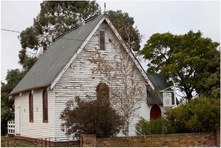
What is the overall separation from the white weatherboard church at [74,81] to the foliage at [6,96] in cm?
1575

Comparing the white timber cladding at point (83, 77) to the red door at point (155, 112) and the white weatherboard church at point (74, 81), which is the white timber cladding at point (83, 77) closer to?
the white weatherboard church at point (74, 81)

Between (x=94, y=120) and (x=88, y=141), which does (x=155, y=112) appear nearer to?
(x=94, y=120)

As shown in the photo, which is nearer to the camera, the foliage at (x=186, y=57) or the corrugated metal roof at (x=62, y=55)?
the corrugated metal roof at (x=62, y=55)

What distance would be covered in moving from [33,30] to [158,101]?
2546 cm

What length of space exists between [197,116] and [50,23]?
32.3 m

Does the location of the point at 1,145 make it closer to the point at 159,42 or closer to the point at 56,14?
the point at 159,42

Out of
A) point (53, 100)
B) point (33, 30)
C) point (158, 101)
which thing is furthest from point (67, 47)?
point (33, 30)

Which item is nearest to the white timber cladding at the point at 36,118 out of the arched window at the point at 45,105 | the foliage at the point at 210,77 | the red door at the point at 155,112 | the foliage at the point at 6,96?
the arched window at the point at 45,105

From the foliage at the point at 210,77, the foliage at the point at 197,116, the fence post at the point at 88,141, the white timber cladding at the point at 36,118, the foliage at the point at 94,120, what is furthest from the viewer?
the foliage at the point at 210,77

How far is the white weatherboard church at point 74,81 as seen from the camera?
22203 mm

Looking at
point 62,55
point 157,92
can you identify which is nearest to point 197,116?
point 157,92

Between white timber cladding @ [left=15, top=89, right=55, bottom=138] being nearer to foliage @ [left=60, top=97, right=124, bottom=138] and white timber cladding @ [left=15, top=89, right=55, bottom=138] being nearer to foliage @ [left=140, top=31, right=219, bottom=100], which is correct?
foliage @ [left=60, top=97, right=124, bottom=138]

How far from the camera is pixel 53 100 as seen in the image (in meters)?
22.1

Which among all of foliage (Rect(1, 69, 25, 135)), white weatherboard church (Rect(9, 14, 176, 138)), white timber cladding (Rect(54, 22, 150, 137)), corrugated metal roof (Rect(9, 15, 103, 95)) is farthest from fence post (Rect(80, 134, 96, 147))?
foliage (Rect(1, 69, 25, 135))
